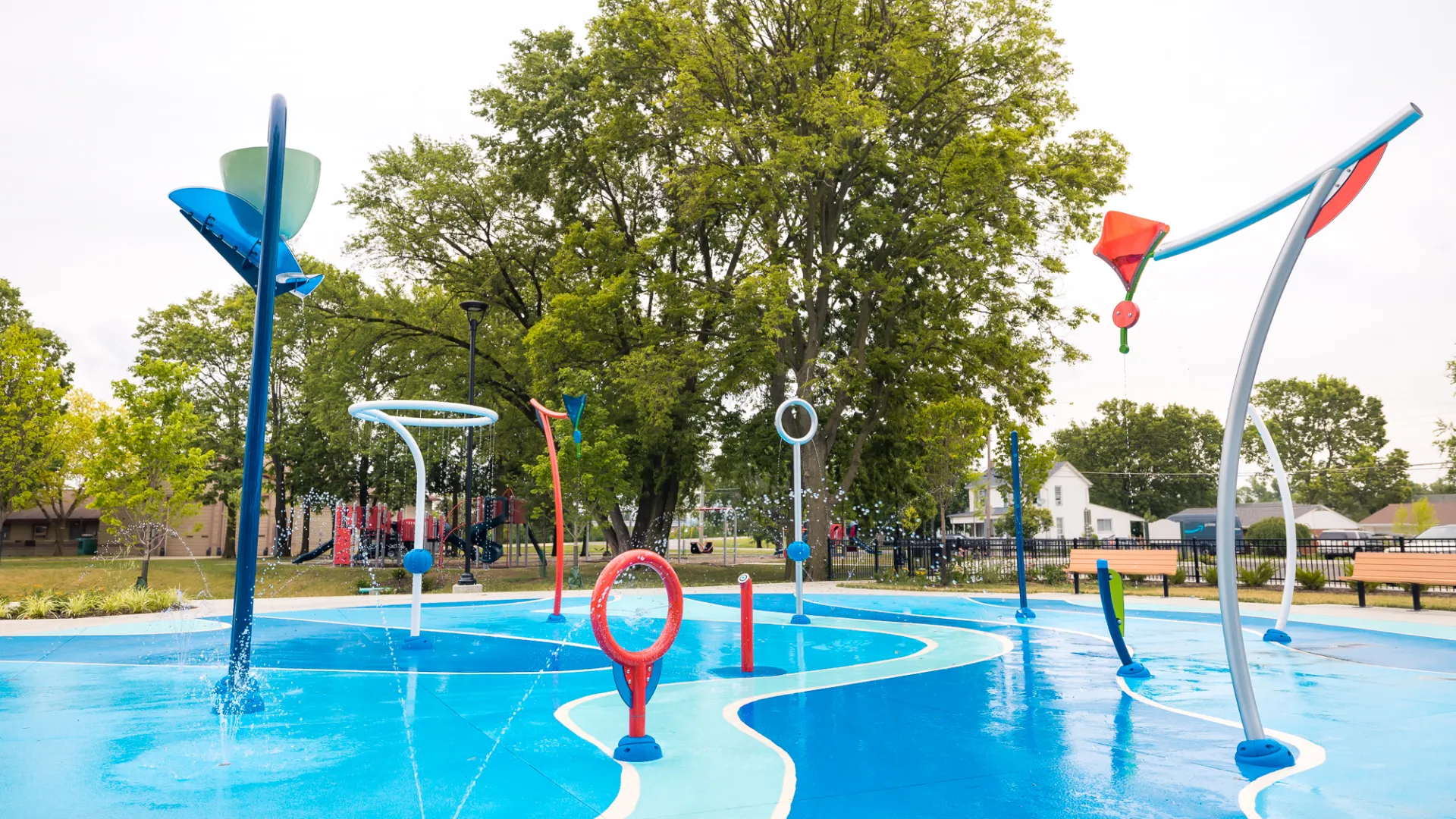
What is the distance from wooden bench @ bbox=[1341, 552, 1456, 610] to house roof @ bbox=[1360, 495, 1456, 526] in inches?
2431

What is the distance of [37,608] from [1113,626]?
57.5 feet

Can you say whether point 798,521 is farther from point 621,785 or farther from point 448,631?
point 621,785

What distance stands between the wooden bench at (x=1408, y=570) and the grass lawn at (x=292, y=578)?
15446mm

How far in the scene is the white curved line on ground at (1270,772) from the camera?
4555 millimetres

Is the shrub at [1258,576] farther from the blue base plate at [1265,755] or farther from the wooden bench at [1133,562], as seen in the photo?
the blue base plate at [1265,755]

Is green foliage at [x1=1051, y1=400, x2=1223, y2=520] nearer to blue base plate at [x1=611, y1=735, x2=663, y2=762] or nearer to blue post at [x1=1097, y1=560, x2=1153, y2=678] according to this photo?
blue post at [x1=1097, y1=560, x2=1153, y2=678]

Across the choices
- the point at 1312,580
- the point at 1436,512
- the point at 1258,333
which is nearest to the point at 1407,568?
the point at 1312,580

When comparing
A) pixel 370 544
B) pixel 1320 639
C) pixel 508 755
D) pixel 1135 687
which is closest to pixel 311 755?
pixel 508 755

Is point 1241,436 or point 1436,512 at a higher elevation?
point 1241,436

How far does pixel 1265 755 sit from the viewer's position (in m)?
5.26

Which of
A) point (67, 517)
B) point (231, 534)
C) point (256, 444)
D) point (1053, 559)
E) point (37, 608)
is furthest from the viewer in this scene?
point (67, 517)

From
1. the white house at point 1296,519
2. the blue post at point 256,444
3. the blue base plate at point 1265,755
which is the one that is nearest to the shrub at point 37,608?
the blue post at point 256,444

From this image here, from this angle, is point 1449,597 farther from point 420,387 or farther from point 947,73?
point 420,387

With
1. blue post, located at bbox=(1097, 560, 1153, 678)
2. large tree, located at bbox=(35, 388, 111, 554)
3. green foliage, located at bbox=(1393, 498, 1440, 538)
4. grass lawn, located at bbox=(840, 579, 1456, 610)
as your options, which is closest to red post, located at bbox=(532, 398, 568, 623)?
blue post, located at bbox=(1097, 560, 1153, 678)
